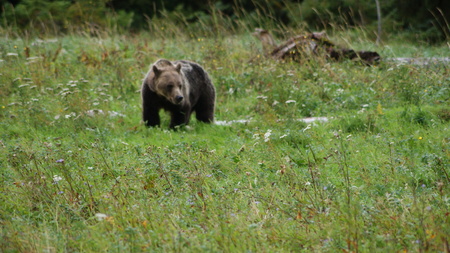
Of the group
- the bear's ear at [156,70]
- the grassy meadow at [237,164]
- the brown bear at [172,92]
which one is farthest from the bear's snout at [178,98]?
the bear's ear at [156,70]

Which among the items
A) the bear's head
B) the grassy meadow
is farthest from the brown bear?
the grassy meadow

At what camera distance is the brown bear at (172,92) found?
7555 millimetres

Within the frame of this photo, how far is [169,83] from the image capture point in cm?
751

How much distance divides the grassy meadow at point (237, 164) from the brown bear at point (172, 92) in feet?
1.05

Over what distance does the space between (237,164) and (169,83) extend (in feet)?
8.99

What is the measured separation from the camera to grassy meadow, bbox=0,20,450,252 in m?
3.37

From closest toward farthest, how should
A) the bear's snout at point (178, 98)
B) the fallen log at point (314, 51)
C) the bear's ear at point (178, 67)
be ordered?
the bear's snout at point (178, 98)
the bear's ear at point (178, 67)
the fallen log at point (314, 51)

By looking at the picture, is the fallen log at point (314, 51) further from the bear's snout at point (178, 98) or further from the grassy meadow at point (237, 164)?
the bear's snout at point (178, 98)

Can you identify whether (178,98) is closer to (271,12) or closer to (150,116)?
(150,116)

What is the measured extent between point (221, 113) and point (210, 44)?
3.04 metres

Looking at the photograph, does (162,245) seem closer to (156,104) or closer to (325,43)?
(156,104)

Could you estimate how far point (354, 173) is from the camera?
196 inches

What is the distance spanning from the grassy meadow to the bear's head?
0.55 meters

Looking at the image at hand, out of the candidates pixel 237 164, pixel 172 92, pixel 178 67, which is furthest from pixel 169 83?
pixel 237 164
